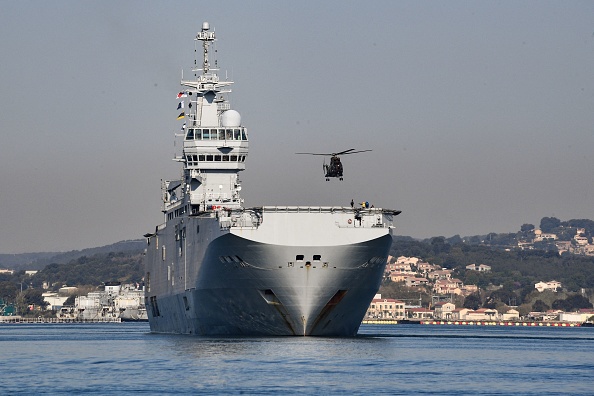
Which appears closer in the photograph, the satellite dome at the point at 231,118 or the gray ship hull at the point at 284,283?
the gray ship hull at the point at 284,283

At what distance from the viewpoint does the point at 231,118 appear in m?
85.2

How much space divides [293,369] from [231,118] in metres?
35.2

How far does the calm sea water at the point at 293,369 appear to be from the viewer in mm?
47125

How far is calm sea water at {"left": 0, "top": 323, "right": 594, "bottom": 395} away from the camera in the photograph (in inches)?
1855

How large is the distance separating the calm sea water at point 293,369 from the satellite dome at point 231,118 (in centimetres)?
1792

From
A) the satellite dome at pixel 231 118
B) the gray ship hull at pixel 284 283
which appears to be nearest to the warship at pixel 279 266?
the gray ship hull at pixel 284 283

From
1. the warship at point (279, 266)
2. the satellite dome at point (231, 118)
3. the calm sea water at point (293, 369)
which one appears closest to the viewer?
the calm sea water at point (293, 369)

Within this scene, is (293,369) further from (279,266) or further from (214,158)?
(214,158)

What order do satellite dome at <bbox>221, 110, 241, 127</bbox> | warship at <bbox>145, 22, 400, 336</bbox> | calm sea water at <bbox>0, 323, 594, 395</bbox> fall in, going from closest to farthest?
calm sea water at <bbox>0, 323, 594, 395</bbox>
warship at <bbox>145, 22, 400, 336</bbox>
satellite dome at <bbox>221, 110, 241, 127</bbox>

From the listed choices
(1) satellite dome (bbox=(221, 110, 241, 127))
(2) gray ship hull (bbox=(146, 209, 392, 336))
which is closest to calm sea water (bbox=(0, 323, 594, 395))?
(2) gray ship hull (bbox=(146, 209, 392, 336))

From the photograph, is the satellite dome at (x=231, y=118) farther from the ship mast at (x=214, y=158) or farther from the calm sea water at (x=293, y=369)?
the calm sea water at (x=293, y=369)

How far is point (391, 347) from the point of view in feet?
230

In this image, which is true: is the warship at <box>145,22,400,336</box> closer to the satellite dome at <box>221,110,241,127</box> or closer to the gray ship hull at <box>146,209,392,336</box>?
the gray ship hull at <box>146,209,392,336</box>

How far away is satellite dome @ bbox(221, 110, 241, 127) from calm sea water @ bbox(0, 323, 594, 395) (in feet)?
58.8
